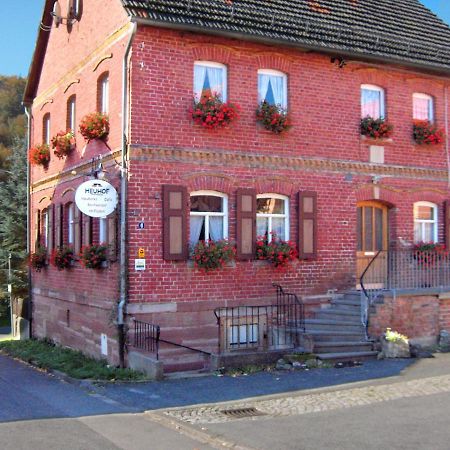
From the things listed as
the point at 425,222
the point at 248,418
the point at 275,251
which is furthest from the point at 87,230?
the point at 425,222

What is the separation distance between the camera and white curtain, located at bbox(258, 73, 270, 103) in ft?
52.4

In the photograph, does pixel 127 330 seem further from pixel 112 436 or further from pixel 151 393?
pixel 112 436

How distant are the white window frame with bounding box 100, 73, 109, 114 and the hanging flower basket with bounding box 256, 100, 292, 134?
362cm

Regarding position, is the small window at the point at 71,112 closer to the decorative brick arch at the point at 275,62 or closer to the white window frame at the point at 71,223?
the white window frame at the point at 71,223

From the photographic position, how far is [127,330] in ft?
46.6

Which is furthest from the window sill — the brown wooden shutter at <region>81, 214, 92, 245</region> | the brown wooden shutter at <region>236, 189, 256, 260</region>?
the brown wooden shutter at <region>81, 214, 92, 245</region>

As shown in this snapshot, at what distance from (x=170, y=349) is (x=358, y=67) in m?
8.37

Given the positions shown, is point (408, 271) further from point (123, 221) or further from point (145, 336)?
point (123, 221)

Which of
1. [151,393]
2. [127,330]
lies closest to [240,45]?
[127,330]

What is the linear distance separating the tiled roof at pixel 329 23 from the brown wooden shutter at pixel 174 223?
11.5 feet

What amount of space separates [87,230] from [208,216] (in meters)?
3.32

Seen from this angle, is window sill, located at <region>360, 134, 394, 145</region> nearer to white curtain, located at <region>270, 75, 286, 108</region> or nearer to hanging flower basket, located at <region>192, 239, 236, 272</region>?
white curtain, located at <region>270, 75, 286, 108</region>

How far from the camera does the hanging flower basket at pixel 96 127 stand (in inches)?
610

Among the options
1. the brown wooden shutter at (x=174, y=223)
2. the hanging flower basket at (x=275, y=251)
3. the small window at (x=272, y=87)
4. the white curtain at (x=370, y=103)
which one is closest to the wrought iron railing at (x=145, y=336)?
the brown wooden shutter at (x=174, y=223)
